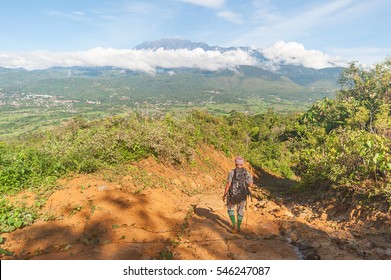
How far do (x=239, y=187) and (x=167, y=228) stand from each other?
2075 millimetres

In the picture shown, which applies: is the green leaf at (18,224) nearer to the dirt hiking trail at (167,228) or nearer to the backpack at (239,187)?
the dirt hiking trail at (167,228)

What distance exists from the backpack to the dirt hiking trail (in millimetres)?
880

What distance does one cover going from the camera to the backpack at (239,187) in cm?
661

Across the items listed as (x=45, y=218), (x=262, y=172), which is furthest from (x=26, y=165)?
(x=262, y=172)

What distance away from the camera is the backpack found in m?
6.61

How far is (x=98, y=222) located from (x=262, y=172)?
16936 millimetres

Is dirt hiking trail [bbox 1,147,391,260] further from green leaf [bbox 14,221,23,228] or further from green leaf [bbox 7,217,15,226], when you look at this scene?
green leaf [bbox 7,217,15,226]

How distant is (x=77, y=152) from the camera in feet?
30.1

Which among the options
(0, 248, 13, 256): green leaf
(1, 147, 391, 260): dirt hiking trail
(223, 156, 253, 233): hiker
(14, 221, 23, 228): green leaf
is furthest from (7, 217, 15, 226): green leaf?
(223, 156, 253, 233): hiker

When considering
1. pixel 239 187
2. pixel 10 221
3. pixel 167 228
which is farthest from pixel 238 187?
pixel 10 221

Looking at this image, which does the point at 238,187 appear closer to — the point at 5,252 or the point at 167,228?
the point at 167,228

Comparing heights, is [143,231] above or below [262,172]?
above

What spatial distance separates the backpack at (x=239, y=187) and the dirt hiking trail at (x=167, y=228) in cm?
88

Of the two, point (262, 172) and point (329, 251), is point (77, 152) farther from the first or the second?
point (262, 172)
